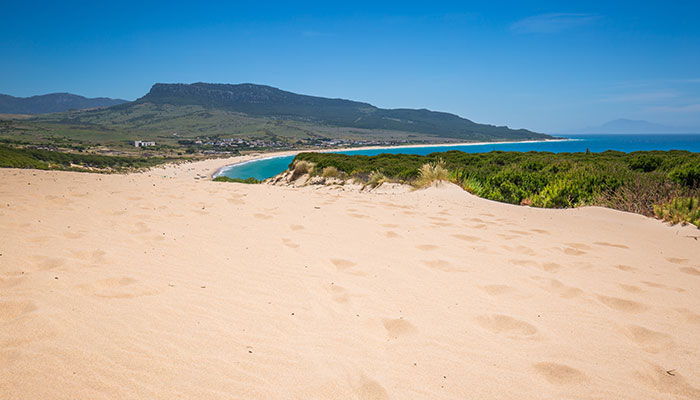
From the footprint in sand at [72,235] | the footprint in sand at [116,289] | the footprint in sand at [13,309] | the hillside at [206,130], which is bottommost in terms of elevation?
the footprint in sand at [116,289]

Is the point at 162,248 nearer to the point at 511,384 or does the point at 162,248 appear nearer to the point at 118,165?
the point at 511,384

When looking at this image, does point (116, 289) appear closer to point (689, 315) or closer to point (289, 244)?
point (289, 244)

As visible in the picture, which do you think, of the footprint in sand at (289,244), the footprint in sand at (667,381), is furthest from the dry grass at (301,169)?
the footprint in sand at (667,381)

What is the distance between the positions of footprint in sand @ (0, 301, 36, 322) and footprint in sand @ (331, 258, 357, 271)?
233cm

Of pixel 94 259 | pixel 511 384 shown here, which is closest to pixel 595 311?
pixel 511 384

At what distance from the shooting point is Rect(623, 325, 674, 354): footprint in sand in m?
2.17

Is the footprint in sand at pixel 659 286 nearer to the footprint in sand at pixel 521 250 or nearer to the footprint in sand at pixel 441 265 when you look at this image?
the footprint in sand at pixel 521 250

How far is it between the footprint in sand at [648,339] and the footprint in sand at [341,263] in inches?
89.0

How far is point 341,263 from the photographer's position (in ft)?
11.7

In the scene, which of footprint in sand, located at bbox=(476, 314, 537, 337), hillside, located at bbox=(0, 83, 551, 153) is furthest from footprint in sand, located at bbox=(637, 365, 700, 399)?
hillside, located at bbox=(0, 83, 551, 153)

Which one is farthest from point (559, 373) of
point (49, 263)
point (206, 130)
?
point (206, 130)

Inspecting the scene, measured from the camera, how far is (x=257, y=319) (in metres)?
2.33

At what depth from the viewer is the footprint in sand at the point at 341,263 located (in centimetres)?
344

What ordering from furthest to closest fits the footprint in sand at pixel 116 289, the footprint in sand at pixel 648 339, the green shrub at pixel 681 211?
the green shrub at pixel 681 211, the footprint in sand at pixel 116 289, the footprint in sand at pixel 648 339
